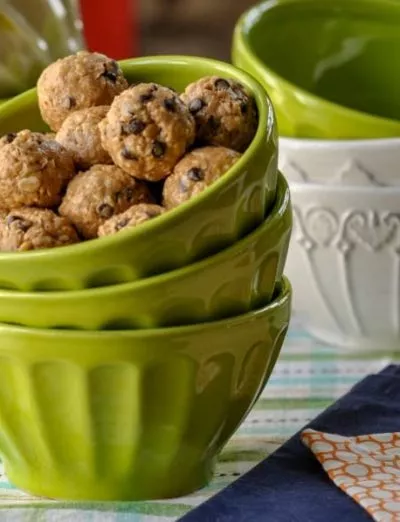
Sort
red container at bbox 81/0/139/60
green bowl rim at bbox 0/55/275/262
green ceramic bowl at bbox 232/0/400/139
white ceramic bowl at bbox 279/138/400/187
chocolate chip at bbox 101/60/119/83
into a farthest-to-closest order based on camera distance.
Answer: red container at bbox 81/0/139/60
green ceramic bowl at bbox 232/0/400/139
white ceramic bowl at bbox 279/138/400/187
chocolate chip at bbox 101/60/119/83
green bowl rim at bbox 0/55/275/262

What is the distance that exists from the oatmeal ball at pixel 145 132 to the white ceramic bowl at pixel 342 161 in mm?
258

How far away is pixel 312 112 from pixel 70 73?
0.96ft

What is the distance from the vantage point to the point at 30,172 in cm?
76

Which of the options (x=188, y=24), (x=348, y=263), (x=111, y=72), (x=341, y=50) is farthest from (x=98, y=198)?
(x=188, y=24)

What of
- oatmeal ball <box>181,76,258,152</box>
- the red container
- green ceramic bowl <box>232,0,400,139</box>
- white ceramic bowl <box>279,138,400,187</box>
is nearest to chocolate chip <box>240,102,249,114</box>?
oatmeal ball <box>181,76,258,152</box>

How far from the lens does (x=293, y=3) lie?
4.11 ft

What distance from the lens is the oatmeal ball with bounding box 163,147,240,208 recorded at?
0.75 m

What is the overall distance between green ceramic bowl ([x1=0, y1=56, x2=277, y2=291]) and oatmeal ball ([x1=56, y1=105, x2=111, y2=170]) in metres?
0.10

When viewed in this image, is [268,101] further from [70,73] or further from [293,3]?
[293,3]

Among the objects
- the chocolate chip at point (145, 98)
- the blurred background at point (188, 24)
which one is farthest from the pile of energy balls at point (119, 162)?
the blurred background at point (188, 24)

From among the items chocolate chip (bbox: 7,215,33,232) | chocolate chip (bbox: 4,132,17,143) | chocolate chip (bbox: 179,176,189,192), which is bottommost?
chocolate chip (bbox: 179,176,189,192)

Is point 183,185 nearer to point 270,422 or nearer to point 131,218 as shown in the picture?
point 131,218

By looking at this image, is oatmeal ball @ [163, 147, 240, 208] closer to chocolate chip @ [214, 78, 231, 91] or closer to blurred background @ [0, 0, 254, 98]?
chocolate chip @ [214, 78, 231, 91]

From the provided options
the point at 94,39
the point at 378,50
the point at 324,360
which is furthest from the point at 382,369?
the point at 94,39
